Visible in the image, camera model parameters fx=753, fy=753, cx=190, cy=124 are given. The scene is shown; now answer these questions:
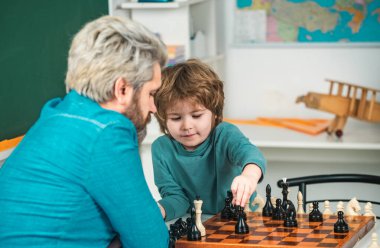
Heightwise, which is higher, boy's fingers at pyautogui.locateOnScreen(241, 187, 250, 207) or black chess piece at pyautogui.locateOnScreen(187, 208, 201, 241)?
boy's fingers at pyautogui.locateOnScreen(241, 187, 250, 207)

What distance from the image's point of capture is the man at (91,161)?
1.67 meters

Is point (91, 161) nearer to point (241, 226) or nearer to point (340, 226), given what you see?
point (241, 226)

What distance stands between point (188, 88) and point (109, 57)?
3.01 ft

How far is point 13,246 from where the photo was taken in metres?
1.68

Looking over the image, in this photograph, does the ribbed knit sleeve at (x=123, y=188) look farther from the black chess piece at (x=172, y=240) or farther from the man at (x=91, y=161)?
the black chess piece at (x=172, y=240)

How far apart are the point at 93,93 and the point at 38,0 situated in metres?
1.82

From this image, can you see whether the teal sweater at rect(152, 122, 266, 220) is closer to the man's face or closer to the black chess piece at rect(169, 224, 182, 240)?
the black chess piece at rect(169, 224, 182, 240)

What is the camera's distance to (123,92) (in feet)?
5.77

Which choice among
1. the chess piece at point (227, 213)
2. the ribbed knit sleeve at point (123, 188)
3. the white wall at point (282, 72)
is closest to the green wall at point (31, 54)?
the chess piece at point (227, 213)

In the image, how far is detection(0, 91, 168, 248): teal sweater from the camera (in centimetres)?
167

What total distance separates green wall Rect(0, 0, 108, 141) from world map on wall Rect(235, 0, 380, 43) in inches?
65.3

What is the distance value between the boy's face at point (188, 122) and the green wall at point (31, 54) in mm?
845

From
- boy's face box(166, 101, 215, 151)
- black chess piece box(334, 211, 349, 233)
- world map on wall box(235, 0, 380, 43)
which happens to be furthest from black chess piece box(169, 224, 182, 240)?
world map on wall box(235, 0, 380, 43)

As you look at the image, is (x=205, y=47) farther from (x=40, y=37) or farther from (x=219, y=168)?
(x=219, y=168)
